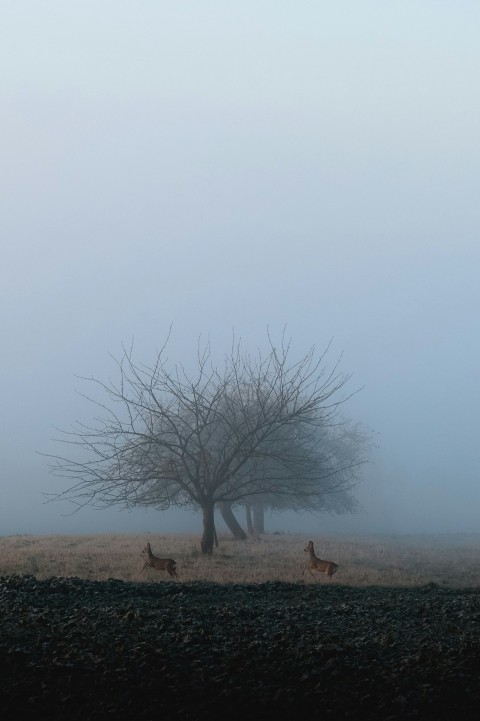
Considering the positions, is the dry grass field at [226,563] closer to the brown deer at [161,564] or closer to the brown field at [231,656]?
the brown deer at [161,564]

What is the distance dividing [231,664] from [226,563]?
16031 mm

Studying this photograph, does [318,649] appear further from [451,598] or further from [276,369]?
[276,369]

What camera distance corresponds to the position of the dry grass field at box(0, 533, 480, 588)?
1988 centimetres

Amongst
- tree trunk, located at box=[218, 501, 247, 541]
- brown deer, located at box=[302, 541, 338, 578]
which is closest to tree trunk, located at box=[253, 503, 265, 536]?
tree trunk, located at box=[218, 501, 247, 541]

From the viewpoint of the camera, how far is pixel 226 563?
23750 millimetres

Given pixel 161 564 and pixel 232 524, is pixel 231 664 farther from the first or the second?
pixel 232 524

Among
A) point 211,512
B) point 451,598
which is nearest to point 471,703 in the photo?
point 451,598

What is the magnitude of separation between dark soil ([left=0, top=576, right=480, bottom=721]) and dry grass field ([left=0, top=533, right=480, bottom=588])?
797 centimetres

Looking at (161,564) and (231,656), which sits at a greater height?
(161,564)

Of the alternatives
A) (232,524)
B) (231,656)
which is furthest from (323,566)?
(232,524)

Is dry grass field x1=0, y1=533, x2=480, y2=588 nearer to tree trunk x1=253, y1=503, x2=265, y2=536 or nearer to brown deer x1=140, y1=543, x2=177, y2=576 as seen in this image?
brown deer x1=140, y1=543, x2=177, y2=576

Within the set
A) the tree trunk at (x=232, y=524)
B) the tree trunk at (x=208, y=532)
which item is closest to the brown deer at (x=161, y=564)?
the tree trunk at (x=208, y=532)

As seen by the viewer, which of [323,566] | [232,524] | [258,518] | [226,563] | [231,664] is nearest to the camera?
[231,664]

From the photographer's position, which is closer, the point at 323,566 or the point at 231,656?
the point at 231,656
